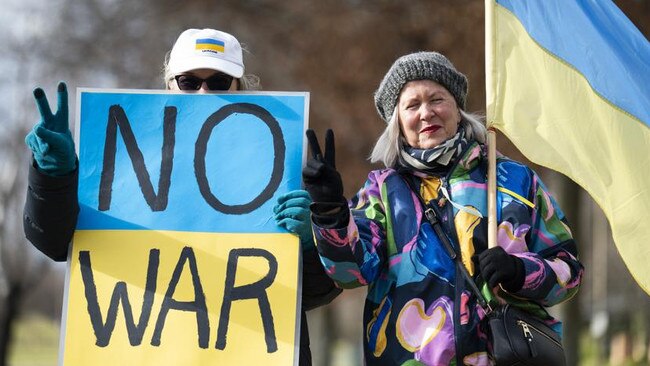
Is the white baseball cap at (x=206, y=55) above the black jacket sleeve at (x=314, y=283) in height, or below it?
above

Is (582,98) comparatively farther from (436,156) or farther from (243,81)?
(243,81)

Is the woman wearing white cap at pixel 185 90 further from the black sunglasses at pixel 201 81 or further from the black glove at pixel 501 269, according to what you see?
the black glove at pixel 501 269

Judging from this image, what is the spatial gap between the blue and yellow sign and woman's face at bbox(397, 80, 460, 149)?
356mm

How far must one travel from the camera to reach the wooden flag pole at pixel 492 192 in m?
4.18

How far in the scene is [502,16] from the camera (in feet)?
15.7

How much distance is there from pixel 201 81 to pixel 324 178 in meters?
0.69

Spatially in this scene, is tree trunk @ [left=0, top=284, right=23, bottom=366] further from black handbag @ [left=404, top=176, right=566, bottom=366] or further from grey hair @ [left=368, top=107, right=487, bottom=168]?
black handbag @ [left=404, top=176, right=566, bottom=366]

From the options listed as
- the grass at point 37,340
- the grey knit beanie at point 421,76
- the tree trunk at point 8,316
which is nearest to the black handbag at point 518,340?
the grey knit beanie at point 421,76

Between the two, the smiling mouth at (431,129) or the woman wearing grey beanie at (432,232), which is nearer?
the woman wearing grey beanie at (432,232)

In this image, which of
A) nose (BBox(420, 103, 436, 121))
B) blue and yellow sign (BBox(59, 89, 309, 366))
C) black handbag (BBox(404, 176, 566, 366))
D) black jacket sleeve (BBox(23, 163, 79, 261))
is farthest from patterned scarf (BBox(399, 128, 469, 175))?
black jacket sleeve (BBox(23, 163, 79, 261))

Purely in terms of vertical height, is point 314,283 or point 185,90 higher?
point 185,90

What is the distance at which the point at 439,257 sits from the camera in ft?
13.9

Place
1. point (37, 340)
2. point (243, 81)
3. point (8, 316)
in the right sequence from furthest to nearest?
point (37, 340), point (8, 316), point (243, 81)

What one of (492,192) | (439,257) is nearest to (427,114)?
(492,192)
